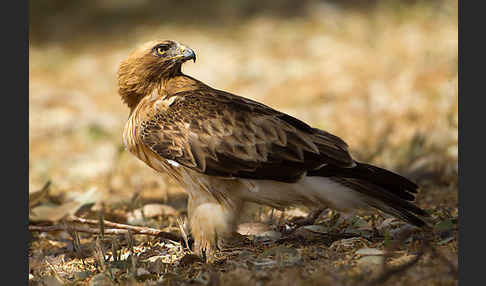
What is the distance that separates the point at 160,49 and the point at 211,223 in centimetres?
151

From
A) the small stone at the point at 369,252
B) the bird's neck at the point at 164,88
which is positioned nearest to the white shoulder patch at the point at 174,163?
the bird's neck at the point at 164,88

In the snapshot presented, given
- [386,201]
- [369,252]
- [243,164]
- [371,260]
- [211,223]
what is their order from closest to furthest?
[371,260]
[369,252]
[386,201]
[243,164]
[211,223]

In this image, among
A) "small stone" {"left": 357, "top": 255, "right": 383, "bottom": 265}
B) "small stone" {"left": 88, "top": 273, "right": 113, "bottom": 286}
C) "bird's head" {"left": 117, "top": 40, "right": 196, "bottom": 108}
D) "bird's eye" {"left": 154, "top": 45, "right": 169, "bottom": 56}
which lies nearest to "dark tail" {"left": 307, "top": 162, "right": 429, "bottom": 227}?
"small stone" {"left": 357, "top": 255, "right": 383, "bottom": 265}

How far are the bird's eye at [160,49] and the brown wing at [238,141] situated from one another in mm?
646

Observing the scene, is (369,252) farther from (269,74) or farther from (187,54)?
(269,74)

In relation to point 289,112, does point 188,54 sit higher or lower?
higher

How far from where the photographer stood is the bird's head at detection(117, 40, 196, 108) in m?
4.93

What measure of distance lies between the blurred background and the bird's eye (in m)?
1.05

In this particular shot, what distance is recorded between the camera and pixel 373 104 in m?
8.12

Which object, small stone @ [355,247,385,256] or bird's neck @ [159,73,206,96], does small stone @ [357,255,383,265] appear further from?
bird's neck @ [159,73,206,96]

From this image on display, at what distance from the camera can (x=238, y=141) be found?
13.9 feet

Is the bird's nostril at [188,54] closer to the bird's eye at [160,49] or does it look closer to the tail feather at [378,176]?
the bird's eye at [160,49]

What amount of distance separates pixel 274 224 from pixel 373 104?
375cm

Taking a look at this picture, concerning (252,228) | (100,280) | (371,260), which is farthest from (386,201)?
(100,280)
